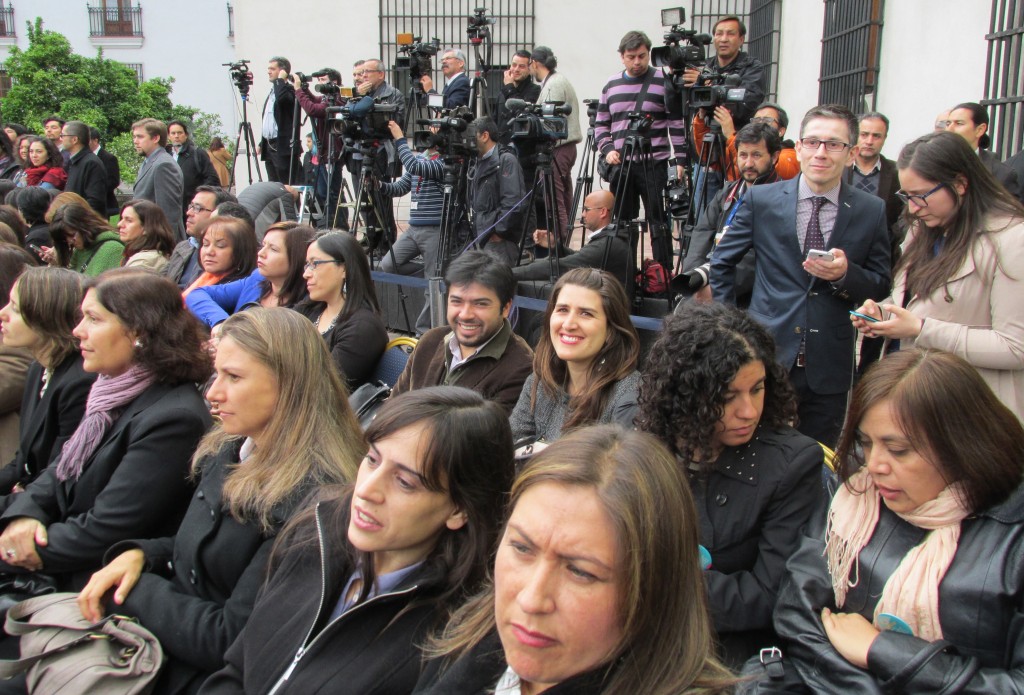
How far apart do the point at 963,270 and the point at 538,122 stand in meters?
3.11

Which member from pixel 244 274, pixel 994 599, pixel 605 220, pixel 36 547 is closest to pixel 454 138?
pixel 605 220

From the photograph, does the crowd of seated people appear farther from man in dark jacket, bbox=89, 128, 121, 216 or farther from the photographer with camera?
man in dark jacket, bbox=89, 128, 121, 216

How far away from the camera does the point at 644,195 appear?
6.11m

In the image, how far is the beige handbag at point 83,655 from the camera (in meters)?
2.16

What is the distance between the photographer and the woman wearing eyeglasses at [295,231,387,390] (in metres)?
3.94

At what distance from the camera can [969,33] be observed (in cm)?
609

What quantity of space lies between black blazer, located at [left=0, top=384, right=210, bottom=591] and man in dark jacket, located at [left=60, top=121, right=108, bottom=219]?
5930 millimetres

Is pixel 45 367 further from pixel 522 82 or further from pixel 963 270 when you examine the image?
pixel 522 82

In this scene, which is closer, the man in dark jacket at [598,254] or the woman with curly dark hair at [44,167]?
the man in dark jacket at [598,254]

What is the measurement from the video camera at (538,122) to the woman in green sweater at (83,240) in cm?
270

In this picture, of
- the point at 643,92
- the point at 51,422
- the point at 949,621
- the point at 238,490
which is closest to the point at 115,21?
the point at 643,92

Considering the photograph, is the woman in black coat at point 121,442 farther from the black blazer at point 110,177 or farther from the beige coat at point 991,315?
the black blazer at point 110,177

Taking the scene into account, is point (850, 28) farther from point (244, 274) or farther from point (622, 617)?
point (622, 617)

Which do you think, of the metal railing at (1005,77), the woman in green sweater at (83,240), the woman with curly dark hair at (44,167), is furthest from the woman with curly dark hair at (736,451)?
the woman with curly dark hair at (44,167)
